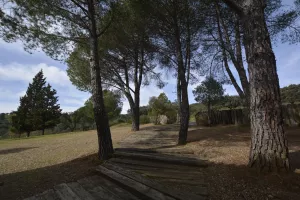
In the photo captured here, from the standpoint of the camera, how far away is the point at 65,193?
260cm

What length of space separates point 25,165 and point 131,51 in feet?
27.3

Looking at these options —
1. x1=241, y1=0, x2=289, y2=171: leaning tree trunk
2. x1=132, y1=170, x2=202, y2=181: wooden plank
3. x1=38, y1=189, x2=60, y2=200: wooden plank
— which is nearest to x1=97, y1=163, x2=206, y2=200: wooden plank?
x1=132, y1=170, x2=202, y2=181: wooden plank

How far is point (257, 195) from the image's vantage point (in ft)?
7.75

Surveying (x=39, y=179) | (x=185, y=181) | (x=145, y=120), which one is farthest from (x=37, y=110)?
(x=185, y=181)

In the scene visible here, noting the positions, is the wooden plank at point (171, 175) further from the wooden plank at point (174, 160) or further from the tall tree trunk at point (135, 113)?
the tall tree trunk at point (135, 113)

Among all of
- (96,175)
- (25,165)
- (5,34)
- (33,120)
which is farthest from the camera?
(33,120)

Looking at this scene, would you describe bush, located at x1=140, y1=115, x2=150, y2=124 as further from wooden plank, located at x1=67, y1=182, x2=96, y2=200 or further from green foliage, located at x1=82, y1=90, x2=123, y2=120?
wooden plank, located at x1=67, y1=182, x2=96, y2=200

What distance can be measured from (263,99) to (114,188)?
9.44 ft

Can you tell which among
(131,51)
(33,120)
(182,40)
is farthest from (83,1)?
(33,120)

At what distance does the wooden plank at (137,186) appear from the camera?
2.36m

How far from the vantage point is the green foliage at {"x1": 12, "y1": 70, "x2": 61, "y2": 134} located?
2179 cm

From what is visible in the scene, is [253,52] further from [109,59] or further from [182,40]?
[109,59]

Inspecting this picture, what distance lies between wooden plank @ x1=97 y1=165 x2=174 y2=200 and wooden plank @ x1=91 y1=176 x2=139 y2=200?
0.09 metres

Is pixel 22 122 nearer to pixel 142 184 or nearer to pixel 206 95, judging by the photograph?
pixel 206 95
